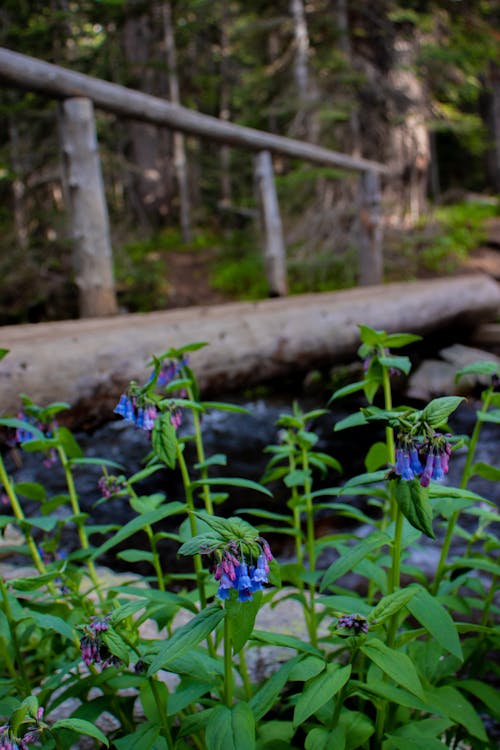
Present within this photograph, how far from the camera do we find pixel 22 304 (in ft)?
20.8

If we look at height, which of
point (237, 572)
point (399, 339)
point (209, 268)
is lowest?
point (237, 572)

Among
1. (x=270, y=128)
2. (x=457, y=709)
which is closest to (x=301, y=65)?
(x=270, y=128)

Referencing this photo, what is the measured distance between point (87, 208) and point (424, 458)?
3411 mm

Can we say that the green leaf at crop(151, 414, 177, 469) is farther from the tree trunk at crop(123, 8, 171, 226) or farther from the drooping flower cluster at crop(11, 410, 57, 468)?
the tree trunk at crop(123, 8, 171, 226)

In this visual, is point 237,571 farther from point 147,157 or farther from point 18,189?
point 147,157

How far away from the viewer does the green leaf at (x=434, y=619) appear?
1.01m

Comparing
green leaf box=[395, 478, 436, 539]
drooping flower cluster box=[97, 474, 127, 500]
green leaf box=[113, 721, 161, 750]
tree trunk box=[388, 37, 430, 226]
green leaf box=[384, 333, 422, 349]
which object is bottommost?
green leaf box=[113, 721, 161, 750]

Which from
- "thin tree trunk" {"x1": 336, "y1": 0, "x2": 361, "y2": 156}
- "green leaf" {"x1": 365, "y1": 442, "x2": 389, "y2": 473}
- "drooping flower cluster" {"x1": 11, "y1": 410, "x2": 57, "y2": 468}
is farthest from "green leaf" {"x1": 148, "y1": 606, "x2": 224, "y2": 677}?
"thin tree trunk" {"x1": 336, "y1": 0, "x2": 361, "y2": 156}

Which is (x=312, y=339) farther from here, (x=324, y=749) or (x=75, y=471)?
(x=324, y=749)

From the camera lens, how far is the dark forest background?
7.71 meters

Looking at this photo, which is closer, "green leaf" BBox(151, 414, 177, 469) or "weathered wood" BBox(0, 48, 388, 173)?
"green leaf" BBox(151, 414, 177, 469)

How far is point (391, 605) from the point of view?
979 millimetres

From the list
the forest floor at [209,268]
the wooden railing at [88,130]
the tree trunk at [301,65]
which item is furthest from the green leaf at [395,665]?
the tree trunk at [301,65]

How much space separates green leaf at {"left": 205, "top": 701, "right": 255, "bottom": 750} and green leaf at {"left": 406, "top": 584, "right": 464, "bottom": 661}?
335 millimetres
